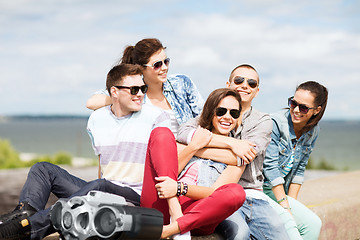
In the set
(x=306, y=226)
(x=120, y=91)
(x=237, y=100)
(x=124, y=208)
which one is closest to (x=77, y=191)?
(x=124, y=208)

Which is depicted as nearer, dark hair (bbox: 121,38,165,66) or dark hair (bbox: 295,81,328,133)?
dark hair (bbox: 295,81,328,133)

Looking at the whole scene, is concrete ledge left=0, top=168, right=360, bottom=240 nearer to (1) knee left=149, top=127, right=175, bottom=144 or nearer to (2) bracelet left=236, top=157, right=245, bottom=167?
(2) bracelet left=236, top=157, right=245, bottom=167

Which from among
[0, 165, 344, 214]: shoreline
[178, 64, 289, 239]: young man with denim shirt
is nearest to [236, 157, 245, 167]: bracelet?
[178, 64, 289, 239]: young man with denim shirt

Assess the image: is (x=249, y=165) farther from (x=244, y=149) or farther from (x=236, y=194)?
(x=236, y=194)

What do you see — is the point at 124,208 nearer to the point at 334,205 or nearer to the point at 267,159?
the point at 267,159

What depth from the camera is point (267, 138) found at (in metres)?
3.84

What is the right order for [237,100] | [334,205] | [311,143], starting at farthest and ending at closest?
[334,205]
[311,143]
[237,100]

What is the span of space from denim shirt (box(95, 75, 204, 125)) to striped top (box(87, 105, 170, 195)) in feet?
1.76

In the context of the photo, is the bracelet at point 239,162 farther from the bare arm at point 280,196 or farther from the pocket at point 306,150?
the pocket at point 306,150

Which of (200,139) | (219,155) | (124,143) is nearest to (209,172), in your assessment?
(219,155)

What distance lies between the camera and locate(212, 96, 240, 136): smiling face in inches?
147

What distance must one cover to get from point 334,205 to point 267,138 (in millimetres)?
1869

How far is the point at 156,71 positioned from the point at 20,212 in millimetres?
1746

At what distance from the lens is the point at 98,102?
13.6 ft
